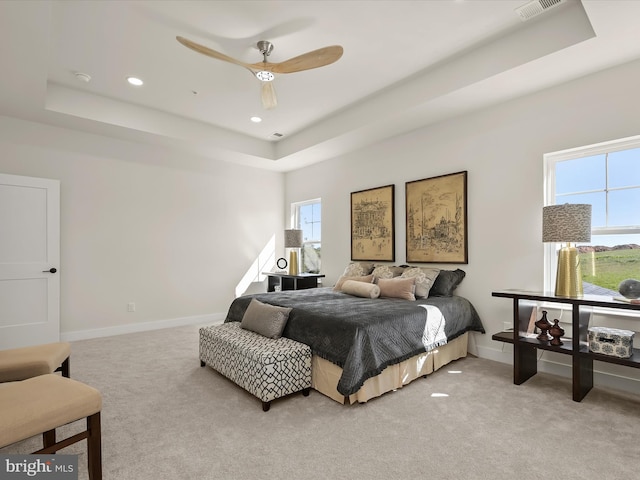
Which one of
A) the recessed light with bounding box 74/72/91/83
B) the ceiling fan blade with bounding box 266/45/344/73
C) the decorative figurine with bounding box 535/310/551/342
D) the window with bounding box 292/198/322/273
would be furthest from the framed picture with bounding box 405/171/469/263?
the recessed light with bounding box 74/72/91/83

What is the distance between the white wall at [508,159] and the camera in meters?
2.87

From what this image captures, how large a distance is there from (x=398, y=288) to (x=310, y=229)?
2751mm

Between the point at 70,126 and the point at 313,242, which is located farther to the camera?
the point at 313,242

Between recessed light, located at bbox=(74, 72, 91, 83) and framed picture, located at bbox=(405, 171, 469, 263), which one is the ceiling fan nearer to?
recessed light, located at bbox=(74, 72, 91, 83)

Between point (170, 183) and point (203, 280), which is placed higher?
point (170, 183)

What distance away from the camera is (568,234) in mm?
2646

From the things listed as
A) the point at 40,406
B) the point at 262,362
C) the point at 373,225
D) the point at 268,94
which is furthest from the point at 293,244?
the point at 40,406

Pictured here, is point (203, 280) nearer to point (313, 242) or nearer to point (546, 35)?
point (313, 242)

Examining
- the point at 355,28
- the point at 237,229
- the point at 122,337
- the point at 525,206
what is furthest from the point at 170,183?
the point at 525,206

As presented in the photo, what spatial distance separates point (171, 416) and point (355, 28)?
10.6ft

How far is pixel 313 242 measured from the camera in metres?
5.92

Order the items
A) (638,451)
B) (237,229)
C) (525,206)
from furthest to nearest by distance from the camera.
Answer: (237,229) < (525,206) < (638,451)

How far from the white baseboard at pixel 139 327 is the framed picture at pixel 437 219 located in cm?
325

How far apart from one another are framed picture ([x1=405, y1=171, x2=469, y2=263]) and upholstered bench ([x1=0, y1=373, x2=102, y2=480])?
347 centimetres
